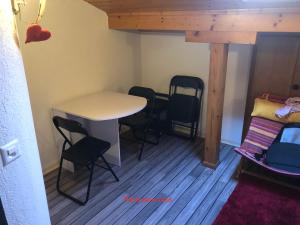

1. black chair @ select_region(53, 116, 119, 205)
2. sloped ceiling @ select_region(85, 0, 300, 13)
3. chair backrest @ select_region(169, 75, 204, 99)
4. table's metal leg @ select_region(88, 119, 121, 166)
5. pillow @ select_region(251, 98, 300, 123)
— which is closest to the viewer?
sloped ceiling @ select_region(85, 0, 300, 13)

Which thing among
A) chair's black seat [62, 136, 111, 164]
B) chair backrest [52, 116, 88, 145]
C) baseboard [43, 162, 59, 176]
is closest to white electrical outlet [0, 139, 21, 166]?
chair backrest [52, 116, 88, 145]

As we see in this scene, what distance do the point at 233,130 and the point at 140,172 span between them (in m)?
1.36

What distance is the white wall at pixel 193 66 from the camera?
3072 mm

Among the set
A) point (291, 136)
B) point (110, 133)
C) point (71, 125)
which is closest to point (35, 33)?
point (71, 125)

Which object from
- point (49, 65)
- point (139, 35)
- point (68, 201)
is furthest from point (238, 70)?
point (68, 201)

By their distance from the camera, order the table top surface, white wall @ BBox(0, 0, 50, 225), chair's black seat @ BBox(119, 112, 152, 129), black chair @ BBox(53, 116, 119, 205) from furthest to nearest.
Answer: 1. chair's black seat @ BBox(119, 112, 152, 129)
2. the table top surface
3. black chair @ BBox(53, 116, 119, 205)
4. white wall @ BBox(0, 0, 50, 225)

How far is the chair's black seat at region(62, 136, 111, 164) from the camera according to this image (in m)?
2.36

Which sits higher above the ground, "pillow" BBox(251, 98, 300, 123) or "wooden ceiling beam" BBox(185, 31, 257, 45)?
"wooden ceiling beam" BBox(185, 31, 257, 45)

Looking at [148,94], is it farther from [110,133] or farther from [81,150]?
[81,150]

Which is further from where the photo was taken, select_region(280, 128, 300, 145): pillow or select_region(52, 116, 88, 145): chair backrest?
select_region(280, 128, 300, 145): pillow

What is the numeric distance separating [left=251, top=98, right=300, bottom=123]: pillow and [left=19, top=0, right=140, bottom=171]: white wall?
1895 mm

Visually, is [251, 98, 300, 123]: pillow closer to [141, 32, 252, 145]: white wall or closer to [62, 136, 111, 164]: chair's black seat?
[141, 32, 252, 145]: white wall

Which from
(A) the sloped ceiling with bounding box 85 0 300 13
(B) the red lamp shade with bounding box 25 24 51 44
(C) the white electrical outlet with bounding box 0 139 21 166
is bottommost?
(C) the white electrical outlet with bounding box 0 139 21 166

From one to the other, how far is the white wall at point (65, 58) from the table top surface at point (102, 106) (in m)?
0.16
